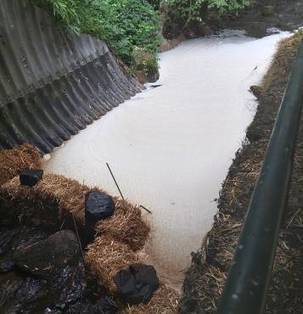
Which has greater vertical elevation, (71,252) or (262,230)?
(262,230)

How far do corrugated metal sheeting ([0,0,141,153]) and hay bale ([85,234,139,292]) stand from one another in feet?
8.17

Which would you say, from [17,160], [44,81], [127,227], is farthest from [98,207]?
[44,81]

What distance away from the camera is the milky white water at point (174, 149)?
5.05m

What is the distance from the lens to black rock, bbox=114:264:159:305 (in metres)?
3.87

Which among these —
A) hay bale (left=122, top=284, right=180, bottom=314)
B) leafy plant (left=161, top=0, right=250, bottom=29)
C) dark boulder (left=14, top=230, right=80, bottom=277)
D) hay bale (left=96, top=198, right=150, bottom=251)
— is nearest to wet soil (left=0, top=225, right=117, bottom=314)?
dark boulder (left=14, top=230, right=80, bottom=277)

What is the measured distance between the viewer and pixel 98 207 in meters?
4.83

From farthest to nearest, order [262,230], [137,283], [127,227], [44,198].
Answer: [44,198]
[127,227]
[137,283]
[262,230]

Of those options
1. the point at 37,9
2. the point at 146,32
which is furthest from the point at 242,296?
the point at 146,32

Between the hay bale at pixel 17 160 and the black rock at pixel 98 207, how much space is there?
4.49 ft

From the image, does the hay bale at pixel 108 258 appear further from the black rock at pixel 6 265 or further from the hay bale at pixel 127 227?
the black rock at pixel 6 265

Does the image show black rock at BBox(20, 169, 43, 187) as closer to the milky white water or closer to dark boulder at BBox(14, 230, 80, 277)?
the milky white water

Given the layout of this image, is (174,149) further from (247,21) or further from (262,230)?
(247,21)

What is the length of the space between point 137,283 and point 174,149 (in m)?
2.85

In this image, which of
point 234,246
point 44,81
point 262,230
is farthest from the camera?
point 44,81
